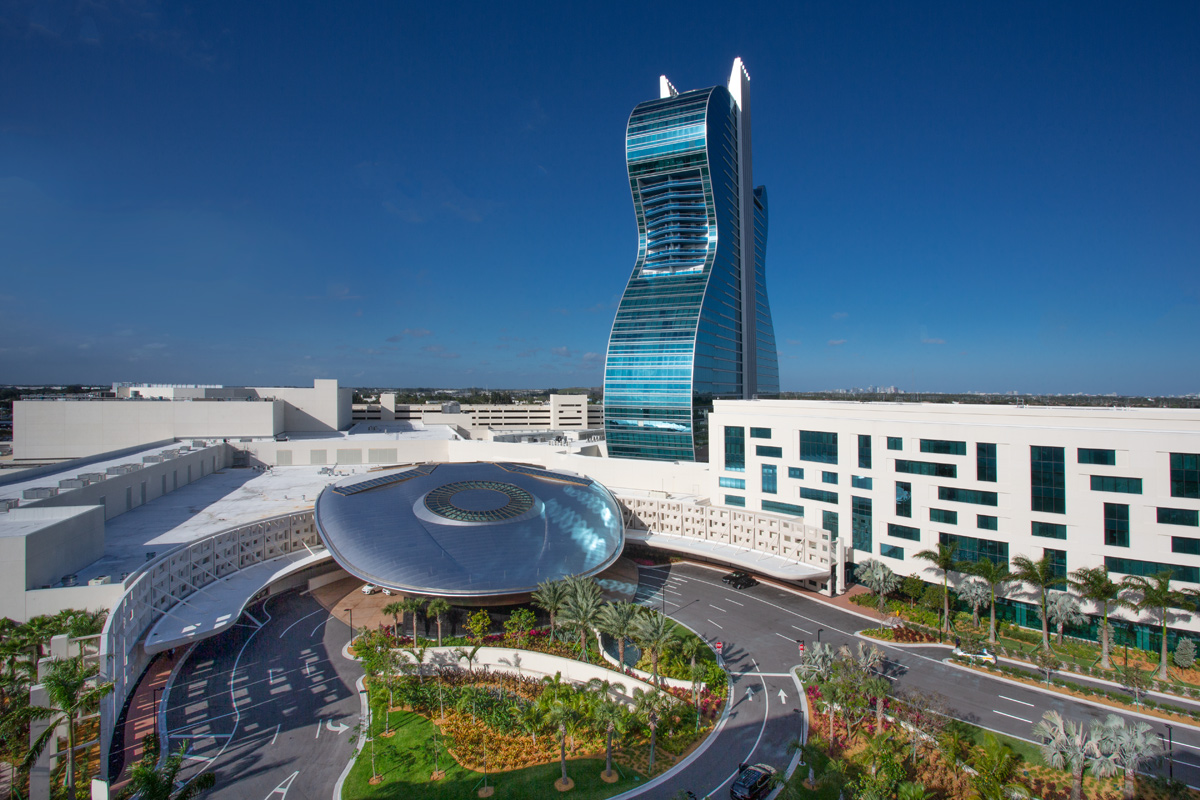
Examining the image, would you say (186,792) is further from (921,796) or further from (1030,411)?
(1030,411)

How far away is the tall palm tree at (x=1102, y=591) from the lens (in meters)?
36.0

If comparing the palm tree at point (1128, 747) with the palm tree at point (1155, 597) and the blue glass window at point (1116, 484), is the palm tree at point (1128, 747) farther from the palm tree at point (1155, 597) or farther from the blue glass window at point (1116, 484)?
the blue glass window at point (1116, 484)

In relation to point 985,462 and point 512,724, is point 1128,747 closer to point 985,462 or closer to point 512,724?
point 985,462

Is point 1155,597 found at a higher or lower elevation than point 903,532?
lower

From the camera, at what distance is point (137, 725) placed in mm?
29938

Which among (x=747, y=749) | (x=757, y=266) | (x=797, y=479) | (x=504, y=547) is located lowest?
(x=747, y=749)

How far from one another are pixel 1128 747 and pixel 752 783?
15.7m

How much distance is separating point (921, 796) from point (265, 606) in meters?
48.4

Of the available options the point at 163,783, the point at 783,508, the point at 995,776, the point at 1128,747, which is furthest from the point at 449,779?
the point at 783,508

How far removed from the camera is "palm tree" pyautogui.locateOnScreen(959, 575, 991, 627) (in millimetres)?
40697

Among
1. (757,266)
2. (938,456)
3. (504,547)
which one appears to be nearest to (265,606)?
(504,547)

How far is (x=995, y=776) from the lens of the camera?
23062 mm

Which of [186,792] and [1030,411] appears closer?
[186,792]

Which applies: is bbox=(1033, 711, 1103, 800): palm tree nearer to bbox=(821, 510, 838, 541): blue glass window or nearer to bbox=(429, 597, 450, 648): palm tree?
bbox=(821, 510, 838, 541): blue glass window
